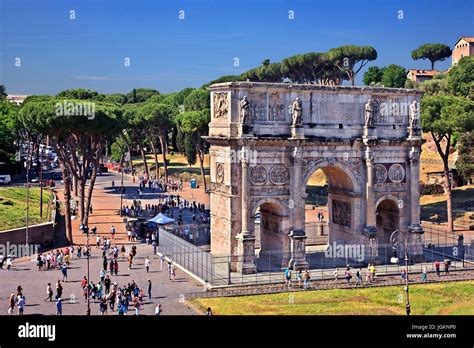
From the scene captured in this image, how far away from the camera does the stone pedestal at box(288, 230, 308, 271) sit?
44.2 m

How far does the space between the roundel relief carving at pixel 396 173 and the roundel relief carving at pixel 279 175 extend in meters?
8.03

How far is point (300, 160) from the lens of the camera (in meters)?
44.3

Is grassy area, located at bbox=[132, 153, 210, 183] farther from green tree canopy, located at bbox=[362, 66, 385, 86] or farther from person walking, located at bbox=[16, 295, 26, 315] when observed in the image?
person walking, located at bbox=[16, 295, 26, 315]

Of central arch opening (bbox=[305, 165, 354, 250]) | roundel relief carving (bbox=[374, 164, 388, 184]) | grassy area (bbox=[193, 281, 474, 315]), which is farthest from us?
central arch opening (bbox=[305, 165, 354, 250])

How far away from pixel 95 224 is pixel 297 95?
2727 centimetres

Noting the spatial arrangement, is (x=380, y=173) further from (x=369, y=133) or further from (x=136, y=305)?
(x=136, y=305)

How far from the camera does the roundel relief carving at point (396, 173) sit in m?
47.5

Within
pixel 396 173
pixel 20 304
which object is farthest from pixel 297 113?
pixel 20 304

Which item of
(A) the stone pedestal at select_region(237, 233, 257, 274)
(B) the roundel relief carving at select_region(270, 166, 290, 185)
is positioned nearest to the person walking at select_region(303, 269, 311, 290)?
(A) the stone pedestal at select_region(237, 233, 257, 274)

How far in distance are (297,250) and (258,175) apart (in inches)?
220

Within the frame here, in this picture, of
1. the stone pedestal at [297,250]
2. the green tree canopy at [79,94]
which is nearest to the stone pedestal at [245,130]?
the stone pedestal at [297,250]

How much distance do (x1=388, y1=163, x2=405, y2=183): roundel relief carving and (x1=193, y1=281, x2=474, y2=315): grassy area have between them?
360 inches
